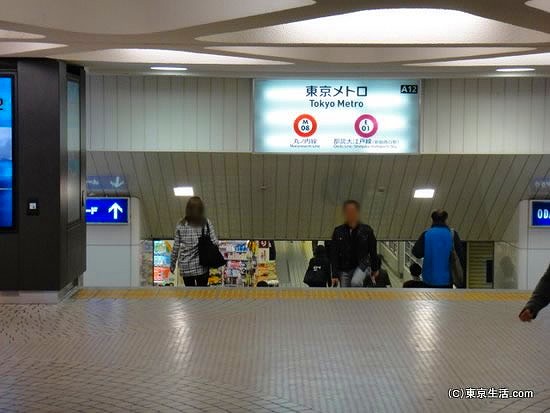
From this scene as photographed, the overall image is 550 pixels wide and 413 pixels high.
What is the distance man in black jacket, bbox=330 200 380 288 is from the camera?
27.4 feet

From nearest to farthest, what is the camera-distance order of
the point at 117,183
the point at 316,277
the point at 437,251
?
the point at 437,251, the point at 316,277, the point at 117,183

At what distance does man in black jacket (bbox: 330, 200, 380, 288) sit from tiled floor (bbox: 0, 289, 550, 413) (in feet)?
1.52

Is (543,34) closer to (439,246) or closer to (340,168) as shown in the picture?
(439,246)

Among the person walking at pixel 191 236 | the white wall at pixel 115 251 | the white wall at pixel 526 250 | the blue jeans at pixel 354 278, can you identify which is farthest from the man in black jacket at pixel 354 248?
the white wall at pixel 115 251

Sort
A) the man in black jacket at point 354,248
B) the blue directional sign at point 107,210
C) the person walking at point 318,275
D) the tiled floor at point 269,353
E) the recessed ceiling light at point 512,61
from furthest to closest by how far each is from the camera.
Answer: the blue directional sign at point 107,210
the person walking at point 318,275
the man in black jacket at point 354,248
the recessed ceiling light at point 512,61
the tiled floor at point 269,353

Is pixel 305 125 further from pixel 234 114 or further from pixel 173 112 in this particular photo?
pixel 173 112

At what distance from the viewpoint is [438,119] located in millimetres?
10305

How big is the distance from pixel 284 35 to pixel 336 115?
12.8 ft

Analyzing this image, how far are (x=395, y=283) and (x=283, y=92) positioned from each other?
5.41m

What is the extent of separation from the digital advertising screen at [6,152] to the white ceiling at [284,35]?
0.41 meters

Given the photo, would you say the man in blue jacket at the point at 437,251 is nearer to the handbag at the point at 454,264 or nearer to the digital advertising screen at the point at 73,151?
the handbag at the point at 454,264

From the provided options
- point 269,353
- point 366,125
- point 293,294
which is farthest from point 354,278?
point 269,353

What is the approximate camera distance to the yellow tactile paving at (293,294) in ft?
26.4

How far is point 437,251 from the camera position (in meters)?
8.73
